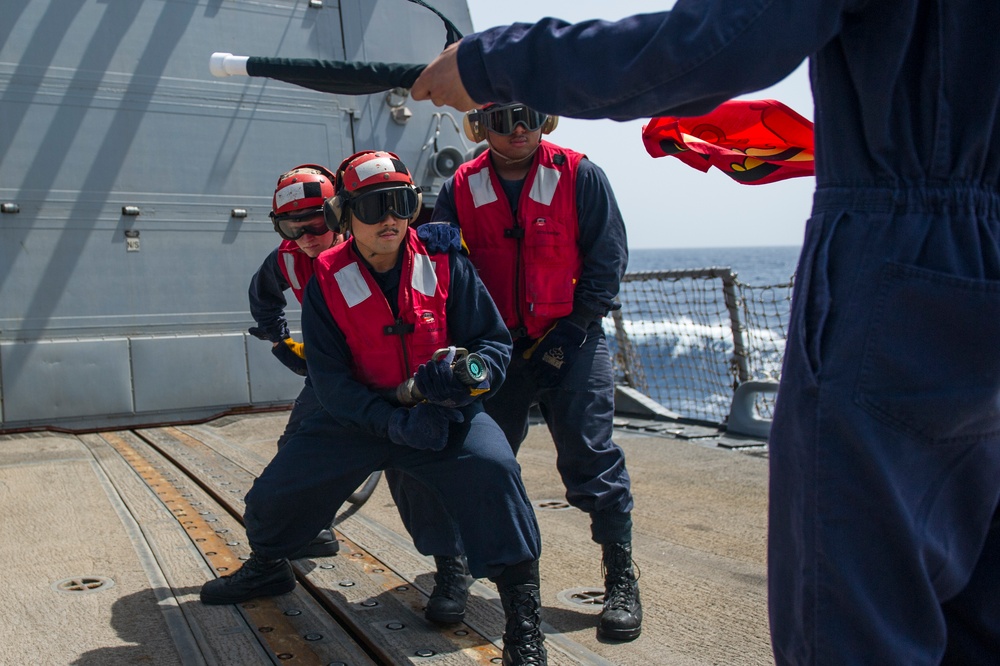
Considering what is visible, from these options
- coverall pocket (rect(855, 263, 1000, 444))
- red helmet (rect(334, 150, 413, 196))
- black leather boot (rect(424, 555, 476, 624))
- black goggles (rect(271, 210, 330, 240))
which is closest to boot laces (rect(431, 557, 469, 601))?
black leather boot (rect(424, 555, 476, 624))

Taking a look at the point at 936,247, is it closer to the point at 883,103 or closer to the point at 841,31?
the point at 883,103

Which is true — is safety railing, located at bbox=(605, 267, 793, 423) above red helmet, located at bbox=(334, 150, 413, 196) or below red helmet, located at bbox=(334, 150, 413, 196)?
below

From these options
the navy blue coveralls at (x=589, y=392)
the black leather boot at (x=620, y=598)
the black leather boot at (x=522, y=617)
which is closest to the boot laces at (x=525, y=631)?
the black leather boot at (x=522, y=617)

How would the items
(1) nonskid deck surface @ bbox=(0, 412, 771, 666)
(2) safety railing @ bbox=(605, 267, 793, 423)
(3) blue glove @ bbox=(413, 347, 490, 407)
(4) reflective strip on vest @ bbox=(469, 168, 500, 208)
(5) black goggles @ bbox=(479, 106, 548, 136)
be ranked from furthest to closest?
(2) safety railing @ bbox=(605, 267, 793, 423)
(4) reflective strip on vest @ bbox=(469, 168, 500, 208)
(5) black goggles @ bbox=(479, 106, 548, 136)
(1) nonskid deck surface @ bbox=(0, 412, 771, 666)
(3) blue glove @ bbox=(413, 347, 490, 407)

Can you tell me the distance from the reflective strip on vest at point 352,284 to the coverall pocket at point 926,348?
1863 millimetres

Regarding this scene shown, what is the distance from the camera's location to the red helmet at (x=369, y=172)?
303 centimetres

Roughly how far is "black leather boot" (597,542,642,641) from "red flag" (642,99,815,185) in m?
1.37

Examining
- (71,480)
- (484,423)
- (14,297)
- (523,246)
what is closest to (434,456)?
(484,423)

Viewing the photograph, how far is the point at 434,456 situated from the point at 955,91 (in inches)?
71.7

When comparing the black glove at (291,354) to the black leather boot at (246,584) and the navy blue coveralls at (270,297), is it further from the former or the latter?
the black leather boot at (246,584)

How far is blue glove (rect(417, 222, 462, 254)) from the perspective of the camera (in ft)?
10.2

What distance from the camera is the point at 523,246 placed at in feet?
11.1

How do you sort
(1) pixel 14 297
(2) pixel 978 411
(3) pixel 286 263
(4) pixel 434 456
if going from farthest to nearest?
1. (1) pixel 14 297
2. (3) pixel 286 263
3. (4) pixel 434 456
4. (2) pixel 978 411

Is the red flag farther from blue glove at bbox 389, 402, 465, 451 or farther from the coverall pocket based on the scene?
the coverall pocket
